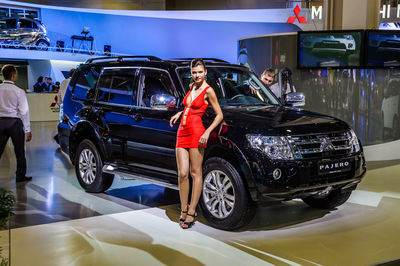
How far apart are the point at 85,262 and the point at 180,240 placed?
1.00 meters

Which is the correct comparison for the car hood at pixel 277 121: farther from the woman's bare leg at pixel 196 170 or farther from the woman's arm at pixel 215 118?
the woman's bare leg at pixel 196 170

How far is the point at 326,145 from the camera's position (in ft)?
17.2

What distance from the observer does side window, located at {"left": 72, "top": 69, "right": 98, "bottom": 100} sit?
7.35 meters

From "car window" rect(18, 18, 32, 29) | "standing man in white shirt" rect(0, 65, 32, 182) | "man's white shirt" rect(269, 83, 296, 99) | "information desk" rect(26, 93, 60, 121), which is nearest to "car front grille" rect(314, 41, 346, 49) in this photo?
"man's white shirt" rect(269, 83, 296, 99)

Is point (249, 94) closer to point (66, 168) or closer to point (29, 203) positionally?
point (29, 203)

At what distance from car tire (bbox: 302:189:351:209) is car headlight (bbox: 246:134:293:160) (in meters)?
1.34

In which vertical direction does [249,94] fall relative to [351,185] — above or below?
above

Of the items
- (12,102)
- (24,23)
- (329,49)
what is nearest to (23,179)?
(12,102)

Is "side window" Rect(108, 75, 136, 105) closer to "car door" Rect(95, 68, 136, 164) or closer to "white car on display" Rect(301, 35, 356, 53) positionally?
"car door" Rect(95, 68, 136, 164)

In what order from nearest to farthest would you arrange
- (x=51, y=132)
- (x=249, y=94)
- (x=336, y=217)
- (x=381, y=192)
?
(x=336, y=217), (x=249, y=94), (x=381, y=192), (x=51, y=132)

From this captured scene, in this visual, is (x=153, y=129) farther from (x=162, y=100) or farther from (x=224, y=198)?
(x=224, y=198)

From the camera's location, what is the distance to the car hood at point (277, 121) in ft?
16.5

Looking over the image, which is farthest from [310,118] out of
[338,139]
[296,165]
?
[296,165]

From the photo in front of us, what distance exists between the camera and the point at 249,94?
625cm
